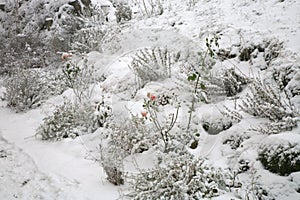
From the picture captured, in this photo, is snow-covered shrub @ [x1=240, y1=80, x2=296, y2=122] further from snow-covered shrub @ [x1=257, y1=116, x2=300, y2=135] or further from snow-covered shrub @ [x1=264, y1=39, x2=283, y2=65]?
snow-covered shrub @ [x1=264, y1=39, x2=283, y2=65]

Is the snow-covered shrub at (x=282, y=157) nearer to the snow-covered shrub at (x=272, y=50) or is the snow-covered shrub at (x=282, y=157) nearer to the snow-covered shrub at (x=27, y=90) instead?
the snow-covered shrub at (x=272, y=50)

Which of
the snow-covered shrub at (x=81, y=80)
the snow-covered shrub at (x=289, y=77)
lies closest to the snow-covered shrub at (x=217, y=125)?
the snow-covered shrub at (x=289, y=77)

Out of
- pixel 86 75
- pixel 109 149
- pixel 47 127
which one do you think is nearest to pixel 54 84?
pixel 86 75

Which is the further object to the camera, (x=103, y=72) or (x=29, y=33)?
(x=29, y=33)

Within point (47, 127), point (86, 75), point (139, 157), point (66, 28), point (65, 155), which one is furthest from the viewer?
point (66, 28)

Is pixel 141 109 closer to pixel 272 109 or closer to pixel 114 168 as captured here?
pixel 114 168

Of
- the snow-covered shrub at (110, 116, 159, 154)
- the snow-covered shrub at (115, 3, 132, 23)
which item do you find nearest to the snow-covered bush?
the snow-covered shrub at (110, 116, 159, 154)

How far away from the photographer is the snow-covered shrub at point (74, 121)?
4.25 m

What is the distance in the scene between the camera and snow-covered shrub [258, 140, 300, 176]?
8.93 feet

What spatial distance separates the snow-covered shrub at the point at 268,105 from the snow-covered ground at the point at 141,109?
0.39ft

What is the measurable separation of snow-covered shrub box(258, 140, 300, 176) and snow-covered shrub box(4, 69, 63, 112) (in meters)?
3.80

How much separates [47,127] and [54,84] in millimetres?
1663

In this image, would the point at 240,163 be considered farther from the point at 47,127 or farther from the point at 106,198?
the point at 47,127

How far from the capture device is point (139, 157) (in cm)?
356
